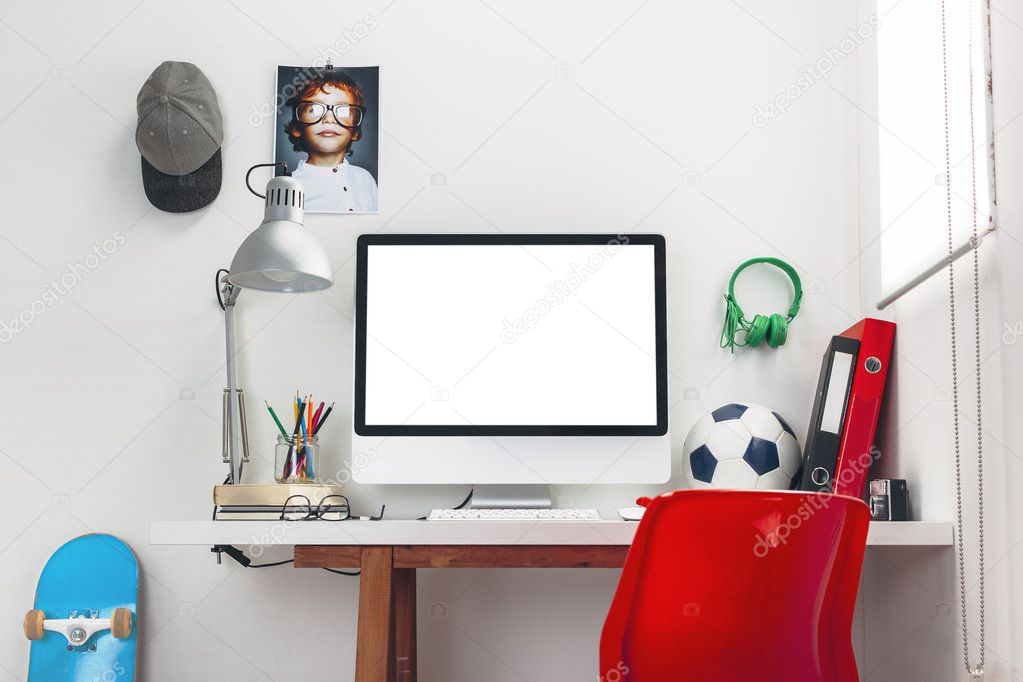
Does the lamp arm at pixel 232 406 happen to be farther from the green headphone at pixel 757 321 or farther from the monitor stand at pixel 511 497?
the green headphone at pixel 757 321

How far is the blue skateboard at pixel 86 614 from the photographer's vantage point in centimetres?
199

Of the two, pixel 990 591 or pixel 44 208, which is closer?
pixel 990 591

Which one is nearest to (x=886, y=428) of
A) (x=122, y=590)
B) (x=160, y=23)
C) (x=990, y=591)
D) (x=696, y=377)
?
(x=696, y=377)

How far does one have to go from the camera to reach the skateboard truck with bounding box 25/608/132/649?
6.51 feet

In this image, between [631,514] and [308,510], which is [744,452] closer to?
[631,514]

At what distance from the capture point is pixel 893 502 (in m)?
1.75

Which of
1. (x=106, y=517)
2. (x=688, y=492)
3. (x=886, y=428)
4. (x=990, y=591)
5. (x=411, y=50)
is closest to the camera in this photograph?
(x=688, y=492)

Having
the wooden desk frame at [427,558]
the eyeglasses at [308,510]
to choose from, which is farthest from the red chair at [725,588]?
the eyeglasses at [308,510]

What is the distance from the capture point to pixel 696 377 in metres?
2.14

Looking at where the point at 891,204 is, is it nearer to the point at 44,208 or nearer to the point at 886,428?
the point at 886,428

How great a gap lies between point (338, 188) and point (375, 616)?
1.10 m

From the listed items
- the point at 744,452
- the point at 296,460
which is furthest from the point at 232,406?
the point at 744,452

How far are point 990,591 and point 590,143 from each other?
1.33 meters

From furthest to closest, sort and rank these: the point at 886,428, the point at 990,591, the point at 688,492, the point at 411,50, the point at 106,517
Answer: the point at 411,50 < the point at 106,517 < the point at 886,428 < the point at 990,591 < the point at 688,492
